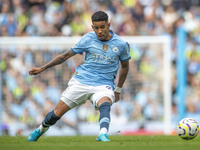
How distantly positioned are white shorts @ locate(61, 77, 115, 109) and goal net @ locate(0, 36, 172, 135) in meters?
5.64

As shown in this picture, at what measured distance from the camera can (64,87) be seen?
14.0m

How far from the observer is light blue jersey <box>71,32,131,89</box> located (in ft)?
25.7

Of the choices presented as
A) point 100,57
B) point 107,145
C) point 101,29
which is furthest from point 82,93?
point 107,145

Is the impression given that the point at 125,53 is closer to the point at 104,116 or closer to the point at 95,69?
the point at 95,69

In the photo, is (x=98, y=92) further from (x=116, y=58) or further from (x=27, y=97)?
(x=27, y=97)

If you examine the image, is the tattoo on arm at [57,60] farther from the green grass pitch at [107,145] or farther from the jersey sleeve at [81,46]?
the green grass pitch at [107,145]

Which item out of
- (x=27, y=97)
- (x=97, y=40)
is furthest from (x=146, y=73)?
(x=97, y=40)

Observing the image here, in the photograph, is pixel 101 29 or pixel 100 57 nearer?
pixel 101 29

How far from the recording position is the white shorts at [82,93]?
25.5 ft

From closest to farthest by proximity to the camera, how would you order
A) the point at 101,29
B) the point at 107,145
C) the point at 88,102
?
the point at 107,145, the point at 101,29, the point at 88,102

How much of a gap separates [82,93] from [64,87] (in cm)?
616

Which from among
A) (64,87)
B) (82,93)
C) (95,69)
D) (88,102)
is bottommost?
(88,102)

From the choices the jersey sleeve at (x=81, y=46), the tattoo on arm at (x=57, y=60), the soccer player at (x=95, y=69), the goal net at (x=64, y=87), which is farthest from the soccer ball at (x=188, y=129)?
the goal net at (x=64, y=87)

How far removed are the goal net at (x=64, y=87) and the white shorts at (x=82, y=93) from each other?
564cm
